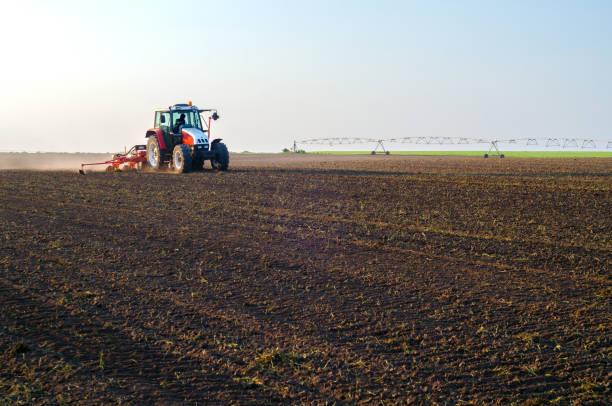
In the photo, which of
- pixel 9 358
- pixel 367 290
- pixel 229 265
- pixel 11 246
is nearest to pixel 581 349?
pixel 367 290

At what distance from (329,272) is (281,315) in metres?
1.83

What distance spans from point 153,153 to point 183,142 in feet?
6.88

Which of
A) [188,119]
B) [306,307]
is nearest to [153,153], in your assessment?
[188,119]

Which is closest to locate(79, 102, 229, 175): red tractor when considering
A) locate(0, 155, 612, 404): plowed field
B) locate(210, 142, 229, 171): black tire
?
locate(210, 142, 229, 171): black tire

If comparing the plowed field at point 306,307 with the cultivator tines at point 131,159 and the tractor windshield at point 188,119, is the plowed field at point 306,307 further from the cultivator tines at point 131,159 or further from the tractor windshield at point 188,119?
the cultivator tines at point 131,159

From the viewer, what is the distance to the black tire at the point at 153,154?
76.3 feet

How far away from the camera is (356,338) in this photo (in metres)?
5.25

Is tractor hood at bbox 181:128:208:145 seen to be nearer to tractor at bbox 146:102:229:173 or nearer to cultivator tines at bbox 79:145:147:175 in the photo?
tractor at bbox 146:102:229:173

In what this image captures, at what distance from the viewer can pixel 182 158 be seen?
2211 centimetres

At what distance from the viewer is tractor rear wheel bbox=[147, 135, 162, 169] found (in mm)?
23266

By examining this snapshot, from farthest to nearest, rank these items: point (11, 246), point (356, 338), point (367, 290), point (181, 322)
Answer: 1. point (11, 246)
2. point (367, 290)
3. point (181, 322)
4. point (356, 338)

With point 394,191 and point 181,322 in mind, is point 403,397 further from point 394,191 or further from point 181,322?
point 394,191

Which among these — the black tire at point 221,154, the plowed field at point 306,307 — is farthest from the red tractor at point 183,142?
the plowed field at point 306,307

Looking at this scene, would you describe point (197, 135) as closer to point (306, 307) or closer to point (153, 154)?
point (153, 154)
